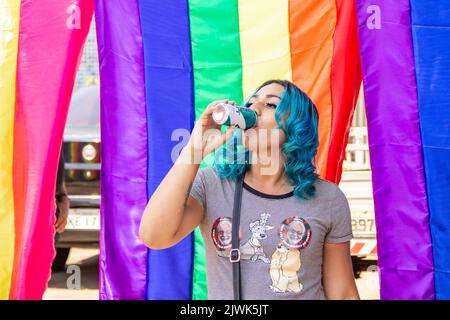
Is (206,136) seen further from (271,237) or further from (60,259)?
(60,259)

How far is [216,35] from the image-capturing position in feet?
12.1

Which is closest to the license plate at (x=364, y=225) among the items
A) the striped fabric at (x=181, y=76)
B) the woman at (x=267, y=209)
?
the striped fabric at (x=181, y=76)

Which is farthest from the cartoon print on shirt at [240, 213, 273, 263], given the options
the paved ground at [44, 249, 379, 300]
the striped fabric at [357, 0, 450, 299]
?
the paved ground at [44, 249, 379, 300]

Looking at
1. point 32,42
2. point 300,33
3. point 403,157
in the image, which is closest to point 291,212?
point 403,157

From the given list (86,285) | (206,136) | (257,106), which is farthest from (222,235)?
(86,285)

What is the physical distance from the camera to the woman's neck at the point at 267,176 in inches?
100

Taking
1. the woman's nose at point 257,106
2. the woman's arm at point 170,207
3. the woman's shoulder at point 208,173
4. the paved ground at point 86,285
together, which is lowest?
the paved ground at point 86,285

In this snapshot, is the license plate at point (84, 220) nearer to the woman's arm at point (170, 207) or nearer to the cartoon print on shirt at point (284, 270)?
the woman's arm at point (170, 207)

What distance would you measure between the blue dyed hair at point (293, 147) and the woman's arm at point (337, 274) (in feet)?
0.68

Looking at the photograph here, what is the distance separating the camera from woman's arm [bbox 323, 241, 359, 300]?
2.51 m

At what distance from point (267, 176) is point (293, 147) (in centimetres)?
13
